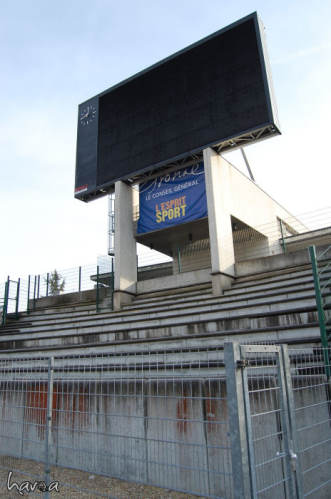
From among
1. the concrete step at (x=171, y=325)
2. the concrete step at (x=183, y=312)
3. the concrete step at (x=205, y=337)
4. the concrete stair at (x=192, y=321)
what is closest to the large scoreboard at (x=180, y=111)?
the concrete stair at (x=192, y=321)

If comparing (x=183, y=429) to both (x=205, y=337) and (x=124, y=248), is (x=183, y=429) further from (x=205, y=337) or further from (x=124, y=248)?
(x=124, y=248)

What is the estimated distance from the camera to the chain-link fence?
3.02m

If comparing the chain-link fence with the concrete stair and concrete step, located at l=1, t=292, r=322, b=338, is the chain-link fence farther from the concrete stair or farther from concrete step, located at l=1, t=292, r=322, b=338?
concrete step, located at l=1, t=292, r=322, b=338

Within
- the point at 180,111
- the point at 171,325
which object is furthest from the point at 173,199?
the point at 171,325

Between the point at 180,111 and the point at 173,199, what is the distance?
316cm

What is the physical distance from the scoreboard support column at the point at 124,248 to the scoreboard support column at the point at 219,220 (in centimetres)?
358

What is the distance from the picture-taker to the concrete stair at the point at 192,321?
637 cm

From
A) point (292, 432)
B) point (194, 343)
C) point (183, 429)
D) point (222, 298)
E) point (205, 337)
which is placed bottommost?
point (183, 429)

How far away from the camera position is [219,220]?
1123cm

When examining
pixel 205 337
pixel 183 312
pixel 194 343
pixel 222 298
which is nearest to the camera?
pixel 194 343

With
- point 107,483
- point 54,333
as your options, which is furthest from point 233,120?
point 107,483

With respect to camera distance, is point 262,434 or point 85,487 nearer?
point 262,434

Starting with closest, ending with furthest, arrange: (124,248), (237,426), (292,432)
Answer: (237,426), (292,432), (124,248)

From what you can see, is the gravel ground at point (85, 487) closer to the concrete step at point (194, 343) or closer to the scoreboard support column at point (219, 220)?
the concrete step at point (194, 343)
